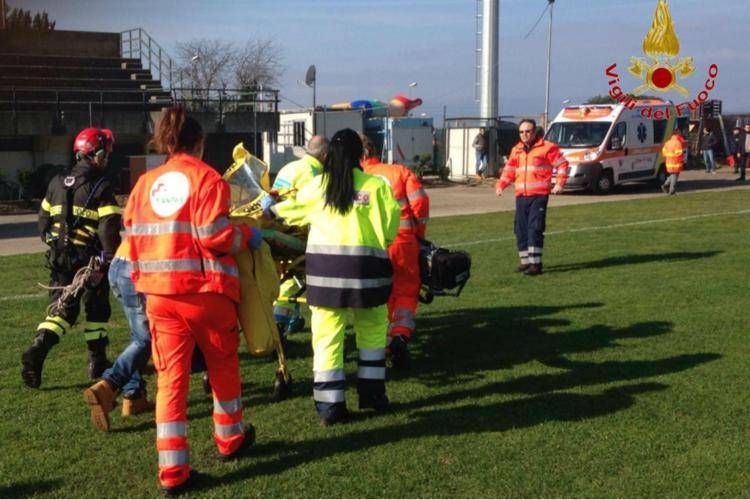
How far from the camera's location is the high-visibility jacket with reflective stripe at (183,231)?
477 cm

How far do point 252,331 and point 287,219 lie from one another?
3.28ft

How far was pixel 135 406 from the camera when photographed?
6250mm

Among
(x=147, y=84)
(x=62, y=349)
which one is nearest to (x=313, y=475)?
(x=62, y=349)

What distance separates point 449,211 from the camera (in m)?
22.7

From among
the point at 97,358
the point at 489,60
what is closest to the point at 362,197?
the point at 97,358

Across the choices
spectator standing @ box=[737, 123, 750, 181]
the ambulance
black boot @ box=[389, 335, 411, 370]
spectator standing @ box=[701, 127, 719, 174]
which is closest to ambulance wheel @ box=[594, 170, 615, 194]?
the ambulance

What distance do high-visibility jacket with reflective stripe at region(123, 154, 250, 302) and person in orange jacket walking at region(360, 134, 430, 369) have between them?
283 centimetres

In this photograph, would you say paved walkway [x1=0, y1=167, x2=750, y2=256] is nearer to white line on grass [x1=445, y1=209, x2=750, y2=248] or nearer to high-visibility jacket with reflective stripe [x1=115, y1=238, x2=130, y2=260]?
white line on grass [x1=445, y1=209, x2=750, y2=248]

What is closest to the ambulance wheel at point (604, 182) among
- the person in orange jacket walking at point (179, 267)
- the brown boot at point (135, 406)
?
the brown boot at point (135, 406)

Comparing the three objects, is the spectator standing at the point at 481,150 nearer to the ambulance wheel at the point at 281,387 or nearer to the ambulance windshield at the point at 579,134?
the ambulance windshield at the point at 579,134

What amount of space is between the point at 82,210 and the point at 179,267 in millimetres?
2447

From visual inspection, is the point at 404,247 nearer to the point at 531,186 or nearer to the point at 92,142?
the point at 92,142

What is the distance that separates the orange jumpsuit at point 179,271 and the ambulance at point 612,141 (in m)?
23.3

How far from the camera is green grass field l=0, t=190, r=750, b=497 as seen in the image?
499 cm
